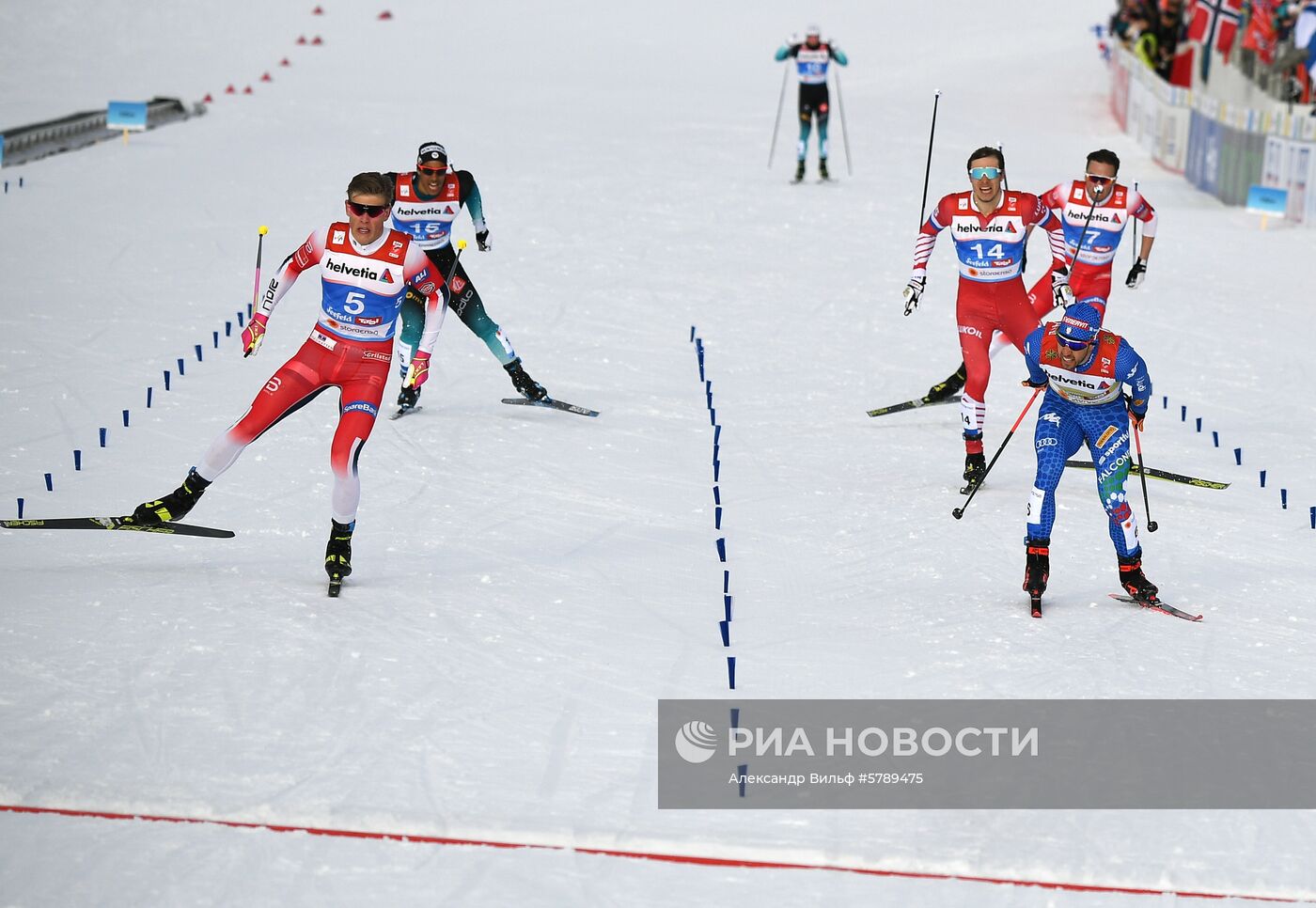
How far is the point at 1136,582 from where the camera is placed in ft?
25.3

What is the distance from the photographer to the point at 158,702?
633 cm

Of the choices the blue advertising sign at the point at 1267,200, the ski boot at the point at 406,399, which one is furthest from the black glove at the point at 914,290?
the blue advertising sign at the point at 1267,200

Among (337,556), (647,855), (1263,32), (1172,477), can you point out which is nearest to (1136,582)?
(1172,477)

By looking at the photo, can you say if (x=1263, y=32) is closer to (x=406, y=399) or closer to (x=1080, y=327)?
(x=406, y=399)

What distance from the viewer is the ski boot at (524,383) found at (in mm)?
10867

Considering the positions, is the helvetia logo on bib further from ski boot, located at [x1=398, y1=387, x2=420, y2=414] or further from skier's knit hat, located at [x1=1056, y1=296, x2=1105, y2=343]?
ski boot, located at [x1=398, y1=387, x2=420, y2=414]

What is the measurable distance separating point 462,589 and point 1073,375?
3023 mm

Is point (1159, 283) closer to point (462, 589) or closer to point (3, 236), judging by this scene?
point (462, 589)

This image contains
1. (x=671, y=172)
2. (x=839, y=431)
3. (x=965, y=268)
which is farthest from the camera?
(x=671, y=172)

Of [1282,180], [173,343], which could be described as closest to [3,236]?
[173,343]

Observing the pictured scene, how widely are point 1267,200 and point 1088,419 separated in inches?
414

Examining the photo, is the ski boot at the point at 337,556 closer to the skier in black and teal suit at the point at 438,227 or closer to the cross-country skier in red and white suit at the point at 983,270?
the skier in black and teal suit at the point at 438,227

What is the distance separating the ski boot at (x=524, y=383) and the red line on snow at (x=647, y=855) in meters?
5.62

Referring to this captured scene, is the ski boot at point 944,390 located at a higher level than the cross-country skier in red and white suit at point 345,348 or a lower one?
lower
